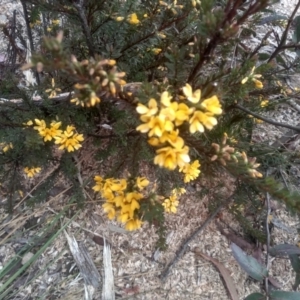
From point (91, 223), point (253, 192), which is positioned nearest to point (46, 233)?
point (91, 223)

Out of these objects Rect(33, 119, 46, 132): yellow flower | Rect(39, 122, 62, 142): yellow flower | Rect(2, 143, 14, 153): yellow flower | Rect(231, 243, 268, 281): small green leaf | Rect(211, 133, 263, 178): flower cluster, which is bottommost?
Rect(231, 243, 268, 281): small green leaf

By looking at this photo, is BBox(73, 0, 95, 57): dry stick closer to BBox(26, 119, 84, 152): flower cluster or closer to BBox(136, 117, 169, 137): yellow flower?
BBox(26, 119, 84, 152): flower cluster

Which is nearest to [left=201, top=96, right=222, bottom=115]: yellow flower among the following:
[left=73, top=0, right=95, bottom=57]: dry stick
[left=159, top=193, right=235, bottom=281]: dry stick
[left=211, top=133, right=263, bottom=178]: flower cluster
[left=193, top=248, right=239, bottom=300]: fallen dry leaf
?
[left=211, top=133, right=263, bottom=178]: flower cluster

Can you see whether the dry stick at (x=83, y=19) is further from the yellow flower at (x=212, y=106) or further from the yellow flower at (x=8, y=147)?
the yellow flower at (x=212, y=106)

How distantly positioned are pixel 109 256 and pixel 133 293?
15 centimetres

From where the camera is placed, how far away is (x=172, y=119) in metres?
0.67

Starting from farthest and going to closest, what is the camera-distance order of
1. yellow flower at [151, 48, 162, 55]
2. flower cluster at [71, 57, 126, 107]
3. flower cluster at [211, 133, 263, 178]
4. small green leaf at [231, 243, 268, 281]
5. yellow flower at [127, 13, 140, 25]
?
yellow flower at [151, 48, 162, 55] < yellow flower at [127, 13, 140, 25] < small green leaf at [231, 243, 268, 281] < flower cluster at [211, 133, 263, 178] < flower cluster at [71, 57, 126, 107]

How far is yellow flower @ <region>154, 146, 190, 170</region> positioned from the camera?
2.27 feet

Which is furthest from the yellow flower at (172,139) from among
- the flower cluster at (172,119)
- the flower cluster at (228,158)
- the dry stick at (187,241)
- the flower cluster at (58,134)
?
the dry stick at (187,241)

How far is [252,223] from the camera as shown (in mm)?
1458

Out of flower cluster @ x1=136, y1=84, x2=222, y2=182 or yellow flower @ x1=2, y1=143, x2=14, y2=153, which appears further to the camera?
yellow flower @ x1=2, y1=143, x2=14, y2=153

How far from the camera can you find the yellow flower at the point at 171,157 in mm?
693

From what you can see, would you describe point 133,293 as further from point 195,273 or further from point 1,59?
point 1,59

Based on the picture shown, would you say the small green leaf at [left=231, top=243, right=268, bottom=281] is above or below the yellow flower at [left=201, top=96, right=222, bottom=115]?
below
